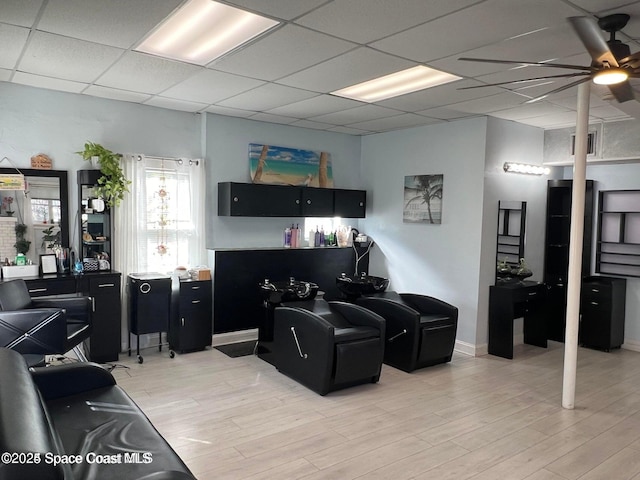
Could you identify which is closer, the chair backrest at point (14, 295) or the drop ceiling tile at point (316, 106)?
the chair backrest at point (14, 295)

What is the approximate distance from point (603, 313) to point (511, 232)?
1427 millimetres

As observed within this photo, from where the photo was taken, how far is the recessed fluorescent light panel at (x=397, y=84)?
382cm

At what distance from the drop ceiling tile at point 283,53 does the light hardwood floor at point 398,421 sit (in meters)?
2.70

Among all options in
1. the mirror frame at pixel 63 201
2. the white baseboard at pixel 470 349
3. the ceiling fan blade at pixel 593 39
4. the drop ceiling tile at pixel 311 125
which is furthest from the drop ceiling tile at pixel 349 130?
the ceiling fan blade at pixel 593 39

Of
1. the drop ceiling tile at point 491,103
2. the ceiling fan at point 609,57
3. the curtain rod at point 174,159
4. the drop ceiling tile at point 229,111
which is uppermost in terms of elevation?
the drop ceiling tile at point 229,111

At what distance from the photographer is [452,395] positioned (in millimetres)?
4160

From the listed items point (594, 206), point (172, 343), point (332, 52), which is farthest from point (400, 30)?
point (594, 206)

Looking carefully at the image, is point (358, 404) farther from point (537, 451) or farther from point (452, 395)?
point (537, 451)

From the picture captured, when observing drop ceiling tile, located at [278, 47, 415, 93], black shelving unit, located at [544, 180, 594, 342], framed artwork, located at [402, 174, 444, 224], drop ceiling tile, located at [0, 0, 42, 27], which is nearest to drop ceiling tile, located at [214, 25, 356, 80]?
drop ceiling tile, located at [278, 47, 415, 93]

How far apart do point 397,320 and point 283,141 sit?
108 inches

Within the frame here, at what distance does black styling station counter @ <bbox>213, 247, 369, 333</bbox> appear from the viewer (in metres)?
5.48

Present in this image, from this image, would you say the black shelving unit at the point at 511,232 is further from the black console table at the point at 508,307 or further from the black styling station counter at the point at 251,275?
the black styling station counter at the point at 251,275

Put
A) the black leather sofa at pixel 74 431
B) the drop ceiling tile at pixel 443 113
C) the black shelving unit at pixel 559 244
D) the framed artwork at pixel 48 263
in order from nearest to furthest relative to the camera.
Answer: the black leather sofa at pixel 74 431
the framed artwork at pixel 48 263
the drop ceiling tile at pixel 443 113
the black shelving unit at pixel 559 244

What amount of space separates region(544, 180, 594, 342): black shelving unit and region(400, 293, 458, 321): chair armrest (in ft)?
6.23
